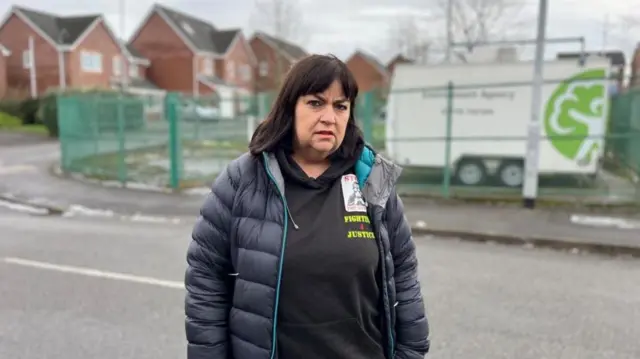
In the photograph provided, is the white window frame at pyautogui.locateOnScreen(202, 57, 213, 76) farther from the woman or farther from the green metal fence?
the woman

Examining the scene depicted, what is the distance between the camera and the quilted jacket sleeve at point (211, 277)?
2.03 meters

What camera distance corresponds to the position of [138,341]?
14.7 ft

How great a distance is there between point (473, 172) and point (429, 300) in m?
6.63

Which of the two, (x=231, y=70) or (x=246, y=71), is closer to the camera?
(x=231, y=70)

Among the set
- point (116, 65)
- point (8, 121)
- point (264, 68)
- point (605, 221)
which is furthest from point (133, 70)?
point (605, 221)

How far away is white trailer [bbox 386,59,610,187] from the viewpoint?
11078mm

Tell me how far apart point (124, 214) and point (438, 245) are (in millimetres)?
5907

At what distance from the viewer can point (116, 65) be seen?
159 feet

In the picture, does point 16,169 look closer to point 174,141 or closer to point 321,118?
point 174,141

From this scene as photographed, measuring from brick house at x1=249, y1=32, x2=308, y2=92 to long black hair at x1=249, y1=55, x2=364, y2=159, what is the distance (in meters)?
35.3

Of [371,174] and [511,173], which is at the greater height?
[371,174]

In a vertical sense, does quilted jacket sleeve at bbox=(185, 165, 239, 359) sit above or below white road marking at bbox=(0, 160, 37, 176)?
above

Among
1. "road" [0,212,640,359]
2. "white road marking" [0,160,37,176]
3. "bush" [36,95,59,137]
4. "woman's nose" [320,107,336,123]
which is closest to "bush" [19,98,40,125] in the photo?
"bush" [36,95,59,137]

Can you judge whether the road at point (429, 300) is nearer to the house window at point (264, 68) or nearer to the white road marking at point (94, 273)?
the white road marking at point (94, 273)
